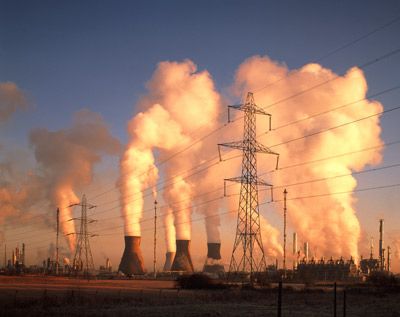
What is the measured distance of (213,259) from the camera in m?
106

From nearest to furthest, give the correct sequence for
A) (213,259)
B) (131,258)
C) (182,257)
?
(131,258)
(182,257)
(213,259)

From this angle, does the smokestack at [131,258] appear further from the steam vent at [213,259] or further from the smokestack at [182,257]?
the steam vent at [213,259]

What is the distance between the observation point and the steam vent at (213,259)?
10462 centimetres

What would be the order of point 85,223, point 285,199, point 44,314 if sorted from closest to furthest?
point 44,314, point 285,199, point 85,223

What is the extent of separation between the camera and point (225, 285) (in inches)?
2217

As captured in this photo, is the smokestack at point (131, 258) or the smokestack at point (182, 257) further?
the smokestack at point (182, 257)

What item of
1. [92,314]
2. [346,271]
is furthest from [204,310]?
[346,271]

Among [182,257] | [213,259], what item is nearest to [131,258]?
[182,257]

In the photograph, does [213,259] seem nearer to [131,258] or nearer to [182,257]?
[182,257]

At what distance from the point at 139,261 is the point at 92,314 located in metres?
68.7

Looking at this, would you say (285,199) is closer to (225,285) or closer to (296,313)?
(225,285)

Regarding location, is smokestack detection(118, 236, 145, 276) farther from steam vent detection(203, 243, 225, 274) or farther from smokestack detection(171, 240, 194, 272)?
steam vent detection(203, 243, 225, 274)

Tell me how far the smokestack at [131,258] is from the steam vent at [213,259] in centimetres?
1761

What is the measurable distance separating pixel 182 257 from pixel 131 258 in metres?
9.83
